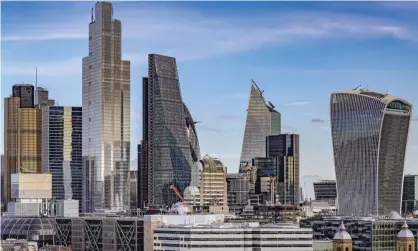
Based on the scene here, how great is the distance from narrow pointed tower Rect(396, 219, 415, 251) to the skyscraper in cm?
6367

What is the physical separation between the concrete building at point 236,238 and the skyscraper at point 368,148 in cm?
7307

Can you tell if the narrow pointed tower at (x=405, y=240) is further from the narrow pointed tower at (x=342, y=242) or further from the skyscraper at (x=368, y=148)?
the skyscraper at (x=368, y=148)

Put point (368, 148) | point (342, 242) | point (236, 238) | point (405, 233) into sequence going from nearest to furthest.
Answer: point (236, 238) → point (342, 242) → point (405, 233) → point (368, 148)

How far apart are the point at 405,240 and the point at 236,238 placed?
1943 centimetres

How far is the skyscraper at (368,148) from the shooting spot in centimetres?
18050

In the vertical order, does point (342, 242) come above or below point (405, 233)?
below

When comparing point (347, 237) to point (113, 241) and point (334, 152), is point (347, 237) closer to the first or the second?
point (113, 241)

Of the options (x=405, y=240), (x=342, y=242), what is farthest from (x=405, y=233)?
(x=342, y=242)

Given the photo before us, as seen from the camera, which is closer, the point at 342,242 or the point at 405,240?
the point at 342,242

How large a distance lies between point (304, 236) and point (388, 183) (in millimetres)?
79824

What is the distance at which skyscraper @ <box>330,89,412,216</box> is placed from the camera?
180500mm

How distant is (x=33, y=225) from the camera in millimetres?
137125

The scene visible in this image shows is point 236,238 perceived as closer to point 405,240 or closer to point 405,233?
point 405,240

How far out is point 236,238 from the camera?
10812 cm
